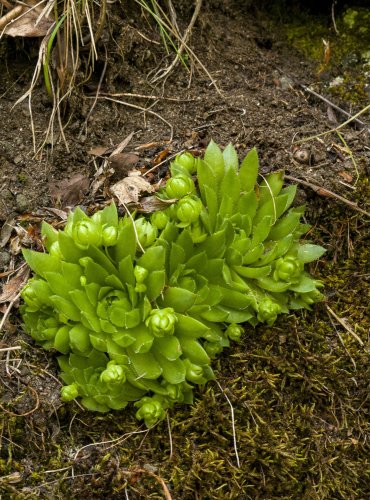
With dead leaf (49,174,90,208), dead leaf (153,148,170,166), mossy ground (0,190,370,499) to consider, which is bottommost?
mossy ground (0,190,370,499)

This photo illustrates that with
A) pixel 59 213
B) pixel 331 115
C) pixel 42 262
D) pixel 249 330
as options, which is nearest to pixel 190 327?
pixel 249 330

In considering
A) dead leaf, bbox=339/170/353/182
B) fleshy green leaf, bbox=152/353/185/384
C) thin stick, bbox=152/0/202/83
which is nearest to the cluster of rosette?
fleshy green leaf, bbox=152/353/185/384

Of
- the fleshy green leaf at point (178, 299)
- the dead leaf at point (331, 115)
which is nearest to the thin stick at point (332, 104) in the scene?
the dead leaf at point (331, 115)

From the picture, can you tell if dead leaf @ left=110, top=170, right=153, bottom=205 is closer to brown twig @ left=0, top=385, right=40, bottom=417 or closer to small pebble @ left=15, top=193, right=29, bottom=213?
small pebble @ left=15, top=193, right=29, bottom=213

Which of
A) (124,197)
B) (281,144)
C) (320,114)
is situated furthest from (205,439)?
(320,114)

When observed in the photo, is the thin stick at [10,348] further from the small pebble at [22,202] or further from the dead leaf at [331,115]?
the dead leaf at [331,115]
